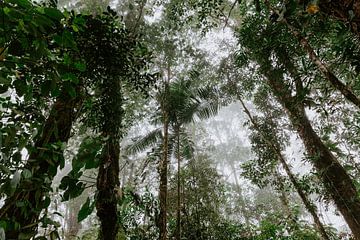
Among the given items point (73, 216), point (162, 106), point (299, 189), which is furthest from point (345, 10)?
point (73, 216)

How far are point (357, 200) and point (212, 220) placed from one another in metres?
3.29

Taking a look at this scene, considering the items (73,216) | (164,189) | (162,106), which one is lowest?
(164,189)

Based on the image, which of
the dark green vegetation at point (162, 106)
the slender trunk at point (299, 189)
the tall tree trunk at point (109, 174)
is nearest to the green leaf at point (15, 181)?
the dark green vegetation at point (162, 106)

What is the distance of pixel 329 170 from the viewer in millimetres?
5246

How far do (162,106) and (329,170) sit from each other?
142 inches

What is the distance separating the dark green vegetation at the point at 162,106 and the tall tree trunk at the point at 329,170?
2 cm

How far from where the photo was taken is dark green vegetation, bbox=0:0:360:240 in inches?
49.4

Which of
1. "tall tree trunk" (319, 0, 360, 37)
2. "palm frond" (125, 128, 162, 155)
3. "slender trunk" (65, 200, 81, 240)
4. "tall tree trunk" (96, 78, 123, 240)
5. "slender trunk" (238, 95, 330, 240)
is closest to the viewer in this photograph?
"tall tree trunk" (319, 0, 360, 37)

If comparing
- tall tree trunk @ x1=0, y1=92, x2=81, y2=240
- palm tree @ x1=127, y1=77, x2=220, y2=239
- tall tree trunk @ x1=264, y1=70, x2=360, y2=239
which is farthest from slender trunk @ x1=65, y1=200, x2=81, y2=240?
tall tree trunk @ x1=0, y1=92, x2=81, y2=240

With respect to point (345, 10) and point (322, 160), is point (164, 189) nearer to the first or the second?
point (322, 160)

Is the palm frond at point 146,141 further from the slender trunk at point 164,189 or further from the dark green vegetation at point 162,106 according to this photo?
the slender trunk at point 164,189

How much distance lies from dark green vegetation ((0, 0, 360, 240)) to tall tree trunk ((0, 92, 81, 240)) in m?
0.01

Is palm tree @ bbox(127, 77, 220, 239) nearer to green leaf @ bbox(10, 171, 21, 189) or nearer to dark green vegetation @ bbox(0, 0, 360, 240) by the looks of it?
dark green vegetation @ bbox(0, 0, 360, 240)

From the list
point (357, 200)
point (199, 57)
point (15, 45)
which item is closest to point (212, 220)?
point (357, 200)
